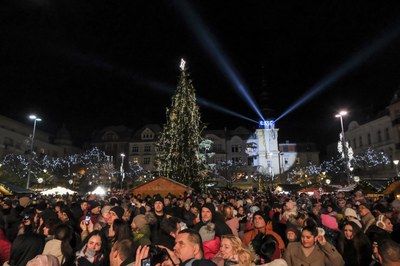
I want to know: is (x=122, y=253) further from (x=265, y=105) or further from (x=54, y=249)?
(x=265, y=105)

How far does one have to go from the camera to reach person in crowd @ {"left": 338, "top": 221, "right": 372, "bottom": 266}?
5516 mm

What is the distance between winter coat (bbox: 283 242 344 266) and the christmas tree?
2490 centimetres

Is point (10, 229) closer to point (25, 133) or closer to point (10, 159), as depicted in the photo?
point (10, 159)

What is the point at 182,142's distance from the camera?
3067 cm

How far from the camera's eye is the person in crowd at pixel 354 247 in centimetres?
552

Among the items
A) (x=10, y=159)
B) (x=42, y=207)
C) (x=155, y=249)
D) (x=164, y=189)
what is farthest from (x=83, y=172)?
(x=155, y=249)

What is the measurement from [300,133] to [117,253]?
76131 millimetres

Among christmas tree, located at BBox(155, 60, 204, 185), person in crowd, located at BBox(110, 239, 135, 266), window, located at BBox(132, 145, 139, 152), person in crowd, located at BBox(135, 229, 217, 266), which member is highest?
window, located at BBox(132, 145, 139, 152)

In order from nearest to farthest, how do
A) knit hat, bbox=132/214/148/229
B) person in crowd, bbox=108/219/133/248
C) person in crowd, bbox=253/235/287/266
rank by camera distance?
person in crowd, bbox=253/235/287/266 < person in crowd, bbox=108/219/133/248 < knit hat, bbox=132/214/148/229

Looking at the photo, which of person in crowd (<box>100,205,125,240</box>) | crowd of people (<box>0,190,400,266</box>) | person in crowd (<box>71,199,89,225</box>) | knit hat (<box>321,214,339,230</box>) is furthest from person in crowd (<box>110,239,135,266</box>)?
person in crowd (<box>71,199,89,225</box>)

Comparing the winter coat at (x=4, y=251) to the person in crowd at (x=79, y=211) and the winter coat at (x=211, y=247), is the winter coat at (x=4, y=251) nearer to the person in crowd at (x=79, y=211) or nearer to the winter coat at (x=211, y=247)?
the person in crowd at (x=79, y=211)

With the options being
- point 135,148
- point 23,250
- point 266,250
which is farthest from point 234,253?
point 135,148

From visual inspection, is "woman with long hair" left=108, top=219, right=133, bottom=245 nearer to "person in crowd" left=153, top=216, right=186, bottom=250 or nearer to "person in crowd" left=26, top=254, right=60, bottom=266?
"person in crowd" left=153, top=216, right=186, bottom=250

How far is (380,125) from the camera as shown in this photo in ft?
157
